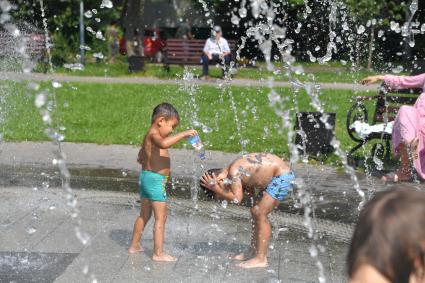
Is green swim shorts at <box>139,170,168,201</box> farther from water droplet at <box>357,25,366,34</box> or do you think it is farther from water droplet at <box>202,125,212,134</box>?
water droplet at <box>357,25,366,34</box>

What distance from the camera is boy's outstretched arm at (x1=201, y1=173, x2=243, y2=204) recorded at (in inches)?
198

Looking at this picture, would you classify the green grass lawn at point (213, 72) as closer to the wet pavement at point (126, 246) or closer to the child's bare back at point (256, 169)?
the wet pavement at point (126, 246)

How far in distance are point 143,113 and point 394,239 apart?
428 inches

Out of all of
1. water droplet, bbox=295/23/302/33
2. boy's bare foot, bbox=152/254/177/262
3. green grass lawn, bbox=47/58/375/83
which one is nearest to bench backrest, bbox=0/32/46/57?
green grass lawn, bbox=47/58/375/83

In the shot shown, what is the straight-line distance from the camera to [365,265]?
1876 millimetres

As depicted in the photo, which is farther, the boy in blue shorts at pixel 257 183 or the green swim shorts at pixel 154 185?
the green swim shorts at pixel 154 185

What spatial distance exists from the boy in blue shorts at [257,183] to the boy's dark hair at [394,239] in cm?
315

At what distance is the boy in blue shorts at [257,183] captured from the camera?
5062 millimetres

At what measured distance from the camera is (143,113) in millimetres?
12586

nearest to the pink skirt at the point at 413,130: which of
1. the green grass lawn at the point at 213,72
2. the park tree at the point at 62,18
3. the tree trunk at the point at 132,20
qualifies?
the green grass lawn at the point at 213,72

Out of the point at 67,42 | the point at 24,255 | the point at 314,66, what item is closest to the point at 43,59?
the point at 67,42

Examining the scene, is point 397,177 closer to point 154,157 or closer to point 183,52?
point 154,157

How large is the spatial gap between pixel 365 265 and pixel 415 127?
241 inches

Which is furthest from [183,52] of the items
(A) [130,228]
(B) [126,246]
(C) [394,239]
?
(C) [394,239]
